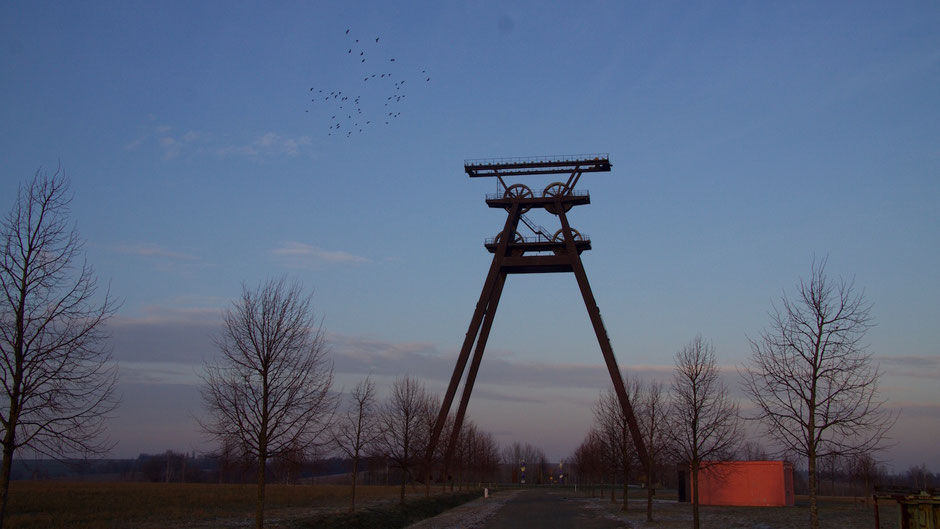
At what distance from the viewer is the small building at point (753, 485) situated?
135ft

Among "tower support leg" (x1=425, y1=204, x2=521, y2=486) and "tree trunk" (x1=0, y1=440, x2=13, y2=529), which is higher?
"tower support leg" (x1=425, y1=204, x2=521, y2=486)

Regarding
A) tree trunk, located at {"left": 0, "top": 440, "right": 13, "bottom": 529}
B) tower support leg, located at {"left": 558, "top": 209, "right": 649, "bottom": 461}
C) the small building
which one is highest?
tower support leg, located at {"left": 558, "top": 209, "right": 649, "bottom": 461}

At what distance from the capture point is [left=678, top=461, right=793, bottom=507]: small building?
41.0 metres

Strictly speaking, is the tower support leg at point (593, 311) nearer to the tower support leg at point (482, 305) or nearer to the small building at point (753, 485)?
the tower support leg at point (482, 305)

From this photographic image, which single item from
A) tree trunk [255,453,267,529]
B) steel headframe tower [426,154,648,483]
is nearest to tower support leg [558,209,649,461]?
steel headframe tower [426,154,648,483]

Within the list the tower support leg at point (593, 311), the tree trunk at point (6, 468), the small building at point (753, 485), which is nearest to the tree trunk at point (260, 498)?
the tree trunk at point (6, 468)

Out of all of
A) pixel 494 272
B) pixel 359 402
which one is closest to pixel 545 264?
pixel 494 272

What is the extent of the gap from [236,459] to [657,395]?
70.6ft

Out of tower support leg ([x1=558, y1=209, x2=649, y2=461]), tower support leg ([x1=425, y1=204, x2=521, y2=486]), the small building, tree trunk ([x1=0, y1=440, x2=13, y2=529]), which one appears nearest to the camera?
tree trunk ([x1=0, y1=440, x2=13, y2=529])

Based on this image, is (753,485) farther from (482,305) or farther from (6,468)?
(6,468)

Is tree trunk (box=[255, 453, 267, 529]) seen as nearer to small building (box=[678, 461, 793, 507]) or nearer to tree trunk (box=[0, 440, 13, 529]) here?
tree trunk (box=[0, 440, 13, 529])

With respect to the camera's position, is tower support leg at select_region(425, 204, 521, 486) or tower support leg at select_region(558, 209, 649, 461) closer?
tower support leg at select_region(558, 209, 649, 461)

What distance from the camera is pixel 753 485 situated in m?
41.5

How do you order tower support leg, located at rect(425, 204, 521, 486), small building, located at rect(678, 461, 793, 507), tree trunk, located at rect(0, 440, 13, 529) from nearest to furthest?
1. tree trunk, located at rect(0, 440, 13, 529)
2. small building, located at rect(678, 461, 793, 507)
3. tower support leg, located at rect(425, 204, 521, 486)
